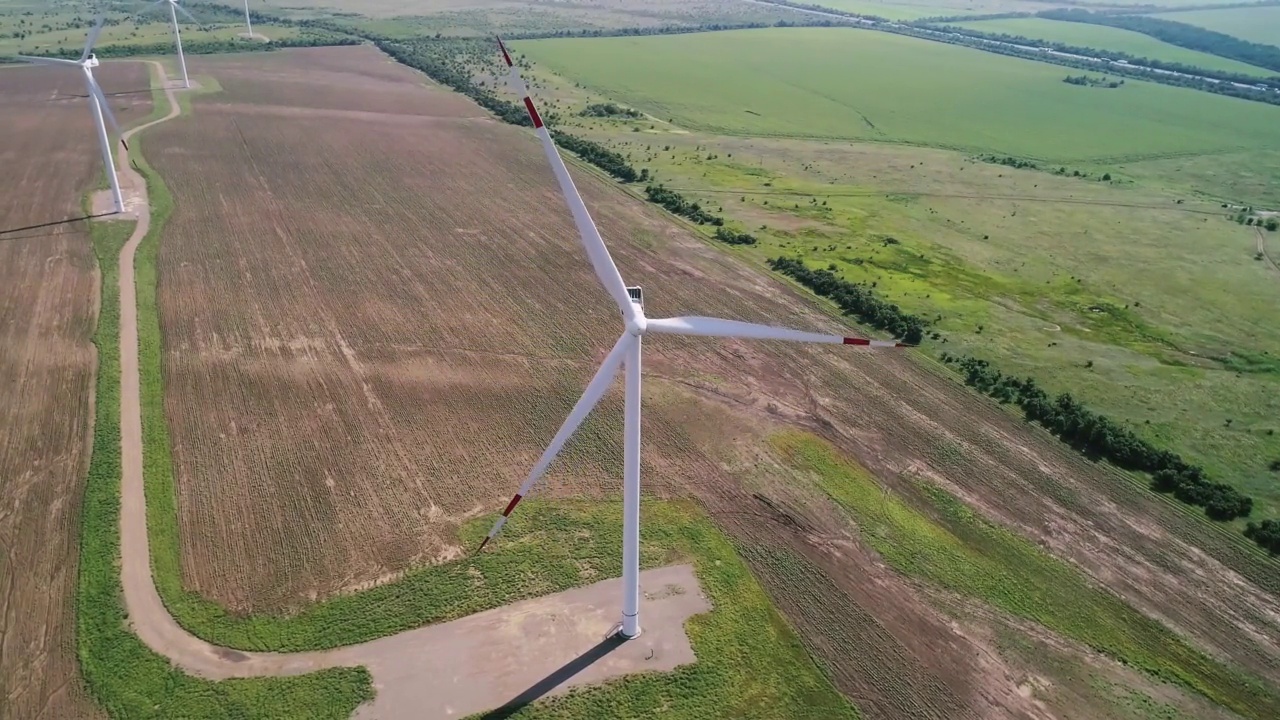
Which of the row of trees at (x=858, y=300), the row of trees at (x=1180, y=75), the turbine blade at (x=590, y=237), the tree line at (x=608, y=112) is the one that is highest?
the row of trees at (x=1180, y=75)

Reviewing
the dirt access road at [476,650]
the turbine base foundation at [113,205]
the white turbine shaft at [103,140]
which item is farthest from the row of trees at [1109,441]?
the white turbine shaft at [103,140]

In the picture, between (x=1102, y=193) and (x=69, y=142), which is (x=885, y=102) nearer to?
(x=1102, y=193)

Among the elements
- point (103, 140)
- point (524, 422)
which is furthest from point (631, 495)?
point (103, 140)

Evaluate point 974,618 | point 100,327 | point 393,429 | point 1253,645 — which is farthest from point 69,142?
point 1253,645

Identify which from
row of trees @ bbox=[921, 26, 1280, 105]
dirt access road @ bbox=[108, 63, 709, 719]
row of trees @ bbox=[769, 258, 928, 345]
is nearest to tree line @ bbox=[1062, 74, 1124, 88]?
row of trees @ bbox=[921, 26, 1280, 105]

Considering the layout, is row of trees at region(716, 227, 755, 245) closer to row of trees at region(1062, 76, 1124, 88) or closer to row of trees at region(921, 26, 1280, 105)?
row of trees at region(1062, 76, 1124, 88)

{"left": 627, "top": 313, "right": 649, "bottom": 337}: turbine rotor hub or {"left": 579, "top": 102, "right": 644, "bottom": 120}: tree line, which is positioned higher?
{"left": 627, "top": 313, "right": 649, "bottom": 337}: turbine rotor hub

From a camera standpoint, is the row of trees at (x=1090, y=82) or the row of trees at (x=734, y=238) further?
the row of trees at (x=1090, y=82)

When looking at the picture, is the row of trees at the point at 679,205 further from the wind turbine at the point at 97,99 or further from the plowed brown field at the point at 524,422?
the wind turbine at the point at 97,99

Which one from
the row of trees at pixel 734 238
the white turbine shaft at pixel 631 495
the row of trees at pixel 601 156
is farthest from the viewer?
the row of trees at pixel 601 156
